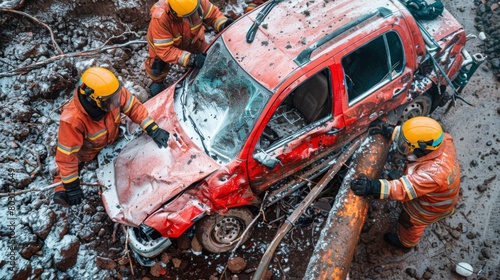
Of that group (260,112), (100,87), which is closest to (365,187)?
(260,112)

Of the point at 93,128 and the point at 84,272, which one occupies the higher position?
the point at 93,128

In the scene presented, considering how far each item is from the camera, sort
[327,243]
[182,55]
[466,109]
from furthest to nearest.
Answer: [466,109] < [182,55] < [327,243]

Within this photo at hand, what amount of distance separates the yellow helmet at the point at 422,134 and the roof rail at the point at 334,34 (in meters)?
1.16

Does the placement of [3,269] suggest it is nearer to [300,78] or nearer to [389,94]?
[300,78]

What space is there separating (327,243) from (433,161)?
4.30 ft

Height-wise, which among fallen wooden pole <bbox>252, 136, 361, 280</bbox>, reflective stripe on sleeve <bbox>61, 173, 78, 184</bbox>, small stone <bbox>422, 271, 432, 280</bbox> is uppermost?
reflective stripe on sleeve <bbox>61, 173, 78, 184</bbox>

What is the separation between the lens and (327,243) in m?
→ 3.84

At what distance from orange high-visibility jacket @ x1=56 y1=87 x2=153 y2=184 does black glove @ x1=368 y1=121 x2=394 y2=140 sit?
2515mm

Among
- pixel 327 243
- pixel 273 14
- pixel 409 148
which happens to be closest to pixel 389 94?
pixel 409 148

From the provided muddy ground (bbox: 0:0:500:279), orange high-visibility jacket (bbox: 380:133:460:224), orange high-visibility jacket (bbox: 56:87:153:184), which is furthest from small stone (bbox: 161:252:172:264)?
orange high-visibility jacket (bbox: 380:133:460:224)

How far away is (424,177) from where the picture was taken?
12.7ft

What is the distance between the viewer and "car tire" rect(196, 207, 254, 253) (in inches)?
167

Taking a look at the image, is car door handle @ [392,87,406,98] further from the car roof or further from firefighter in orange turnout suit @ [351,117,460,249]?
the car roof

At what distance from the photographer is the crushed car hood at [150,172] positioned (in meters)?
3.92
